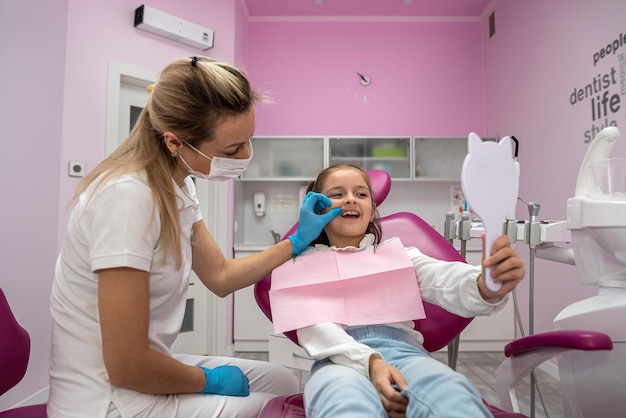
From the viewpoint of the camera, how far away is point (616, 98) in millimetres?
2188

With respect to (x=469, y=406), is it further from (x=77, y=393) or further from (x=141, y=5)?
(x=141, y=5)

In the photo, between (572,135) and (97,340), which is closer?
(97,340)

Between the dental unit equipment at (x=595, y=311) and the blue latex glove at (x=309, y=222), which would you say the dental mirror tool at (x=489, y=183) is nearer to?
the dental unit equipment at (x=595, y=311)

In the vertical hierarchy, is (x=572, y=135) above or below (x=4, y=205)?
above

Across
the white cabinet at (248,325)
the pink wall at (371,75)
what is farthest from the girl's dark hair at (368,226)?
the pink wall at (371,75)

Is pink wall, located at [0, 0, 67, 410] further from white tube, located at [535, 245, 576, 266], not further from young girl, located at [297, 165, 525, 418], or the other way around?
white tube, located at [535, 245, 576, 266]

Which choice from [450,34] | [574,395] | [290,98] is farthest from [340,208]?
[450,34]

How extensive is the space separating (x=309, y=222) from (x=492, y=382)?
6.72 ft

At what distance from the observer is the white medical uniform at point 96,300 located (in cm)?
85

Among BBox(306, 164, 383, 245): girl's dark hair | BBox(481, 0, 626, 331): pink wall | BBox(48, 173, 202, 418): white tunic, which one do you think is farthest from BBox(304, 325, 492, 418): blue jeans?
BBox(481, 0, 626, 331): pink wall

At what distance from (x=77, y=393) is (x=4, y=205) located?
1.46 m

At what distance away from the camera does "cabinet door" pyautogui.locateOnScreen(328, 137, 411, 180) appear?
3.65 metres

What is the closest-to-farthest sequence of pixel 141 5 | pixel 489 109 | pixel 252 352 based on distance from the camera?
1. pixel 141 5
2. pixel 252 352
3. pixel 489 109

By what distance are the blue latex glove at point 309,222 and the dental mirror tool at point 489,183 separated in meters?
0.57
